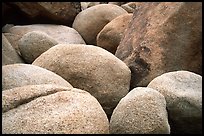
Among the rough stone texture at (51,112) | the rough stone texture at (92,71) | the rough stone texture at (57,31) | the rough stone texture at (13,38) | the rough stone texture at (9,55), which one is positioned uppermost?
the rough stone texture at (51,112)

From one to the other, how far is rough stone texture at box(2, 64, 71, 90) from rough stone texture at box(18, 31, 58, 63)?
1278mm

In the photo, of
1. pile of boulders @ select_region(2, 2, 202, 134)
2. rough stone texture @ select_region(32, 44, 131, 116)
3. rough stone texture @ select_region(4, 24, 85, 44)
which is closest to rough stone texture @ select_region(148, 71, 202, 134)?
pile of boulders @ select_region(2, 2, 202, 134)

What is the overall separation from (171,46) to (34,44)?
150 cm

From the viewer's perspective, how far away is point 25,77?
323 centimetres

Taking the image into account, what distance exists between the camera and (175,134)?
3.30 meters

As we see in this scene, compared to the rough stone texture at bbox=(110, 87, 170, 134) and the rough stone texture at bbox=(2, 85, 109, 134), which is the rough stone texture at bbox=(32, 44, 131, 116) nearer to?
the rough stone texture at bbox=(2, 85, 109, 134)

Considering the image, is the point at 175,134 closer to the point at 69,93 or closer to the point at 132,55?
the point at 69,93

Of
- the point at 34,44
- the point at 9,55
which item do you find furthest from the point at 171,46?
the point at 9,55

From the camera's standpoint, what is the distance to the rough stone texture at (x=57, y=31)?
5.97 meters

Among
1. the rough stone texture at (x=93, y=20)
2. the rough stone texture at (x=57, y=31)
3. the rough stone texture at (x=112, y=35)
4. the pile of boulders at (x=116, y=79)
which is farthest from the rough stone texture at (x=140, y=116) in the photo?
the rough stone texture at (x=93, y=20)

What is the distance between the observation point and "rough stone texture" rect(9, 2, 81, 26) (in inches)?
241

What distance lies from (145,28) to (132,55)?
0.35 m

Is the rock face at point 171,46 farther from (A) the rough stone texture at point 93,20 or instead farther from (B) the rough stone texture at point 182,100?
(A) the rough stone texture at point 93,20

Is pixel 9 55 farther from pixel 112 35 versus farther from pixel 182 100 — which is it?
pixel 182 100
